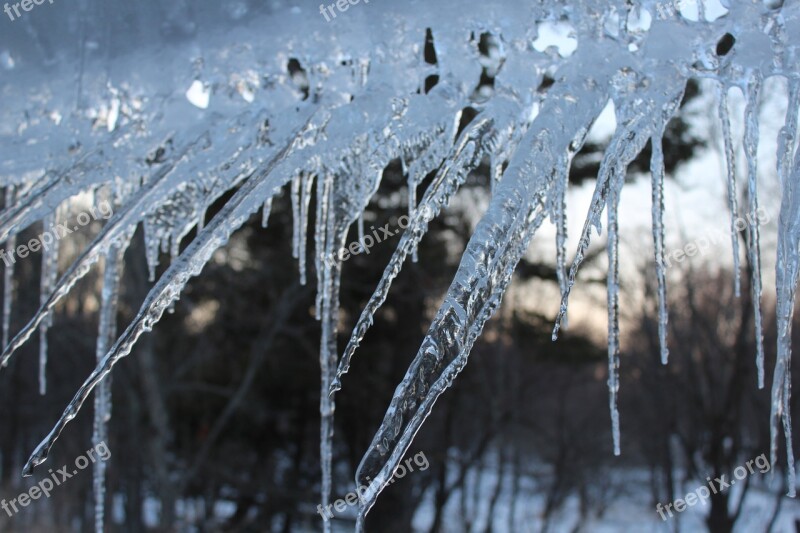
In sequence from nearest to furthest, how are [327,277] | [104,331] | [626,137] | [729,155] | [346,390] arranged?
[626,137] → [729,155] → [327,277] → [104,331] → [346,390]

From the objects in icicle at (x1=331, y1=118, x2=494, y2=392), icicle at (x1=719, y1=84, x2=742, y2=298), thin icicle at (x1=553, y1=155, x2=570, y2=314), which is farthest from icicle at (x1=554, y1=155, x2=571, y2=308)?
icicle at (x1=719, y1=84, x2=742, y2=298)

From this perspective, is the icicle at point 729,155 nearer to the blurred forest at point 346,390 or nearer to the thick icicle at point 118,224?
the thick icicle at point 118,224

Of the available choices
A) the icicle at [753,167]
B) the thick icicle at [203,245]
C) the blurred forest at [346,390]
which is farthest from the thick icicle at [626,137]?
the blurred forest at [346,390]

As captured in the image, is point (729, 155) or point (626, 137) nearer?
point (626, 137)

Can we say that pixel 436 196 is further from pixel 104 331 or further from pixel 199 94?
pixel 104 331

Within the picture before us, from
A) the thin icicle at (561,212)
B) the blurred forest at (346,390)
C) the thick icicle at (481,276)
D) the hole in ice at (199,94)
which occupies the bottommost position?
the thick icicle at (481,276)

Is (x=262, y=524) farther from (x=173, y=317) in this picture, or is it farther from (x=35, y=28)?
(x=35, y=28)

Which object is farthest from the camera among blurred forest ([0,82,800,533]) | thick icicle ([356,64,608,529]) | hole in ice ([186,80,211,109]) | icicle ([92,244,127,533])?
blurred forest ([0,82,800,533])

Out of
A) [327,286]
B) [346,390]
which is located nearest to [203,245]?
[327,286]

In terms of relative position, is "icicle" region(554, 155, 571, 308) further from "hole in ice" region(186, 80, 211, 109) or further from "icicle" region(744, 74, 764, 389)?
"hole in ice" region(186, 80, 211, 109)
